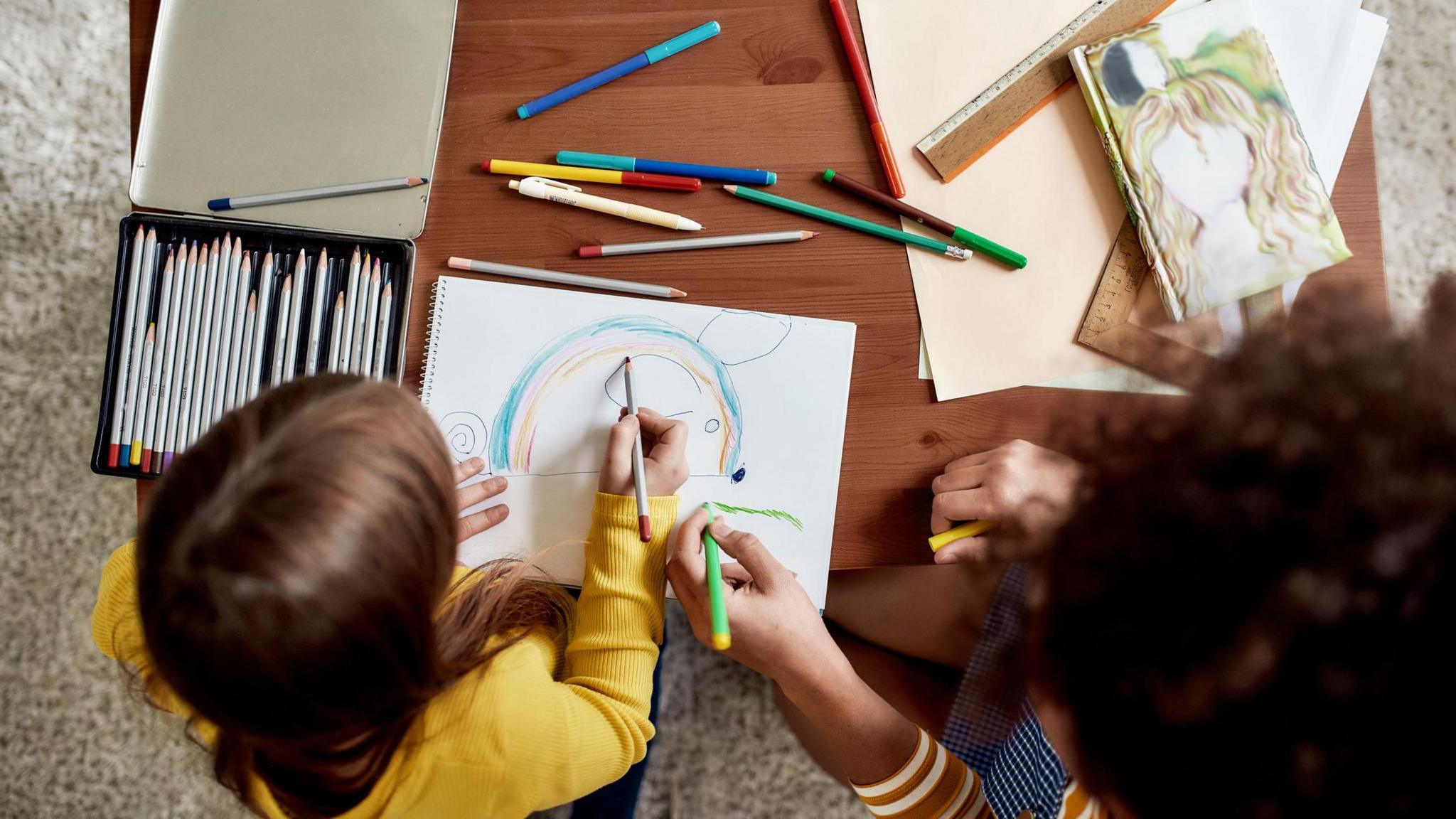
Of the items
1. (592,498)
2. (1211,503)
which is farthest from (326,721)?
(1211,503)

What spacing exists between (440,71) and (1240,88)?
0.63 metres

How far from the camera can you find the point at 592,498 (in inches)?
25.5

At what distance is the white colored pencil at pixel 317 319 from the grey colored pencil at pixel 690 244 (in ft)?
0.60

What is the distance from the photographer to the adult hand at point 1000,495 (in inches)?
24.0

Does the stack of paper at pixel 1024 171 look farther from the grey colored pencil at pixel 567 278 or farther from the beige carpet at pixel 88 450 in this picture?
the beige carpet at pixel 88 450

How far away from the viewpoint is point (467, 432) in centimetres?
65

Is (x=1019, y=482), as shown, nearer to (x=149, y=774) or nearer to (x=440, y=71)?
(x=440, y=71)

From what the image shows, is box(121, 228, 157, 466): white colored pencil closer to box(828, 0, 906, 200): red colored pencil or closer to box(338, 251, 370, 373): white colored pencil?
box(338, 251, 370, 373): white colored pencil

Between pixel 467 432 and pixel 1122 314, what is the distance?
521 millimetres

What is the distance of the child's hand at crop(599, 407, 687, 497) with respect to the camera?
622 millimetres

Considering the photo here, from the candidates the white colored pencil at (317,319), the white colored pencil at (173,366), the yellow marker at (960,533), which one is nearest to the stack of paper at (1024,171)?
the yellow marker at (960,533)

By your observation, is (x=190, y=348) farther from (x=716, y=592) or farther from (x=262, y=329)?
(x=716, y=592)

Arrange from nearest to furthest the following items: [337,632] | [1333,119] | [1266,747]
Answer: [1266,747] → [337,632] → [1333,119]

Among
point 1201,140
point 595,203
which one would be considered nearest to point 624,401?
point 595,203
